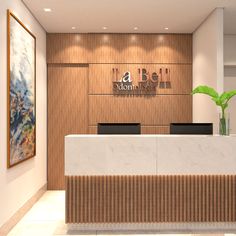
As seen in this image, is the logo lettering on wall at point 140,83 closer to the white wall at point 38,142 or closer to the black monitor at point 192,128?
the white wall at point 38,142

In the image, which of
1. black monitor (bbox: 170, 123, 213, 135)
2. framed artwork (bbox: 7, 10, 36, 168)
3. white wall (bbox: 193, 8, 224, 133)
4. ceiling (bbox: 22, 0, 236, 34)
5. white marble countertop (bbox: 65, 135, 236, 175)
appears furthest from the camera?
white wall (bbox: 193, 8, 224, 133)

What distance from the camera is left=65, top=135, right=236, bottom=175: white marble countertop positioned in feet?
15.4

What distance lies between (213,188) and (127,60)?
157 inches

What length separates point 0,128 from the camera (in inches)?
182

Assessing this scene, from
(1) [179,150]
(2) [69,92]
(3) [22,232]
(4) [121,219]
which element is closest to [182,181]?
(1) [179,150]

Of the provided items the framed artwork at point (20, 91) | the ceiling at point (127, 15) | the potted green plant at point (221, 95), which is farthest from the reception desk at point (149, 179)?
the ceiling at point (127, 15)

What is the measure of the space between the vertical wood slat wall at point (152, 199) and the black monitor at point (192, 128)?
743 mm

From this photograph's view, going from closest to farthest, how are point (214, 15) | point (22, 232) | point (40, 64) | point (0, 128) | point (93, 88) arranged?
point (0, 128) → point (22, 232) → point (214, 15) → point (40, 64) → point (93, 88)

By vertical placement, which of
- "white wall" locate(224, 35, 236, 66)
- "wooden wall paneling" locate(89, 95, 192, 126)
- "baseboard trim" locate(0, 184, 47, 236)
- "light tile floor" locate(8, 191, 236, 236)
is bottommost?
"light tile floor" locate(8, 191, 236, 236)

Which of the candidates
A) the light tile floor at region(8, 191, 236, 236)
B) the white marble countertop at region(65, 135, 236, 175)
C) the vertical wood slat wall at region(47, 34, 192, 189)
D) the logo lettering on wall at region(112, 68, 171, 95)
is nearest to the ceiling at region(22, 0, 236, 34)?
the vertical wood slat wall at region(47, 34, 192, 189)

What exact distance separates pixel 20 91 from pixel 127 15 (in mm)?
2482

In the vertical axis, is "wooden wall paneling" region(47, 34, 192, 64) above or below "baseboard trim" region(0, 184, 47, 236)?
above

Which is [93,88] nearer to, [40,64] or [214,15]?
[40,64]

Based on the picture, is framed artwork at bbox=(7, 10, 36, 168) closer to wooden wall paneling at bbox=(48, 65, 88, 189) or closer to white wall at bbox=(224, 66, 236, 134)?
wooden wall paneling at bbox=(48, 65, 88, 189)
